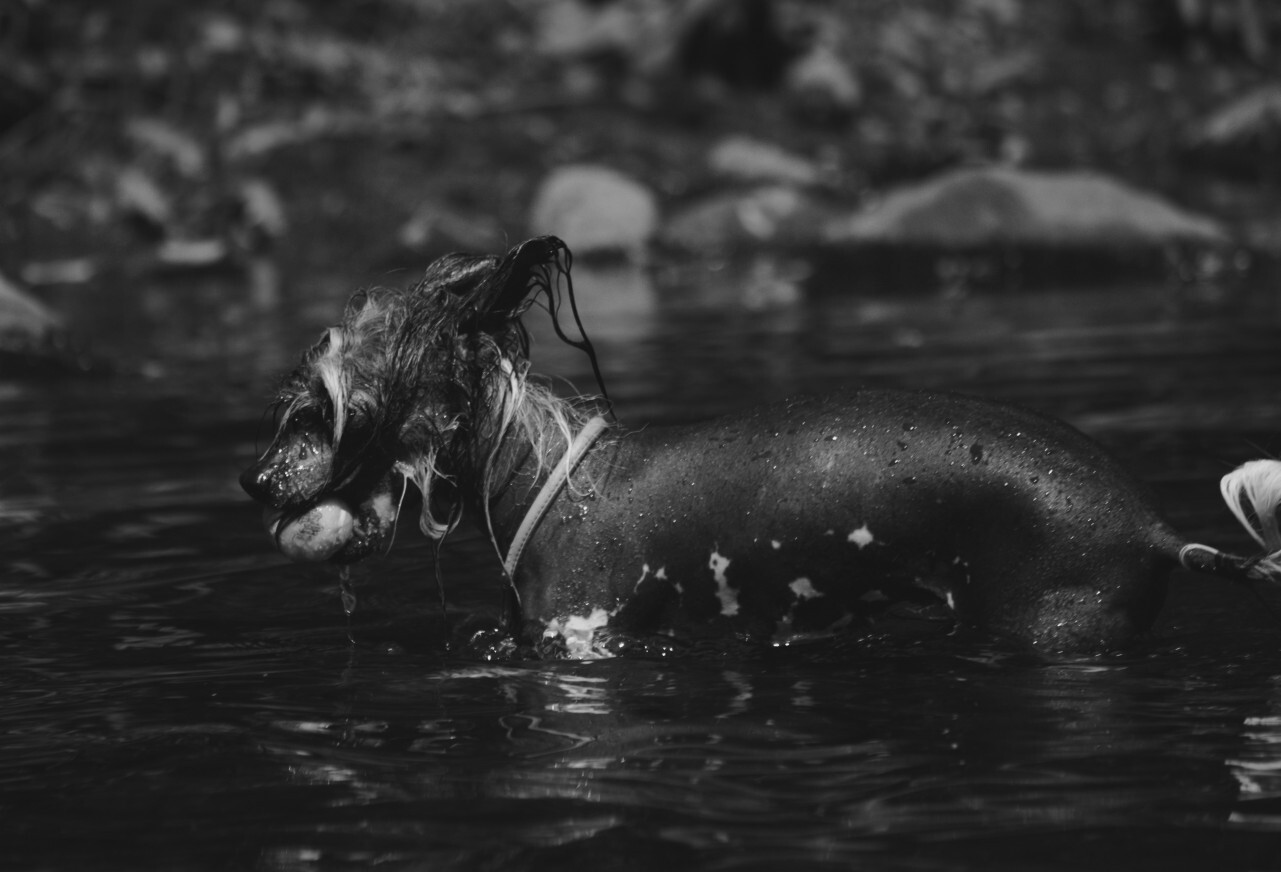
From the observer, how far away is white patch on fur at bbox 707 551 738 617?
5254 millimetres

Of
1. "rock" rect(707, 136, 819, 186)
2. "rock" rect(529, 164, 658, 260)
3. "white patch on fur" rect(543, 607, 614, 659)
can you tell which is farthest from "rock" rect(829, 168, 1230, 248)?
"white patch on fur" rect(543, 607, 614, 659)

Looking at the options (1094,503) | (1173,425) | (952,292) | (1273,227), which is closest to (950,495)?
(1094,503)

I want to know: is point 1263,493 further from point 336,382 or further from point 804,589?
point 336,382

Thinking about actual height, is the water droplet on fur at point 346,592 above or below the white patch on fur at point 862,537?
below

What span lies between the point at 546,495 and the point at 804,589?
911 mm

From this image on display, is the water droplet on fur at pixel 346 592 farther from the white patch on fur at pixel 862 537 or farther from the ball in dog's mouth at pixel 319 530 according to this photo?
the white patch on fur at pixel 862 537

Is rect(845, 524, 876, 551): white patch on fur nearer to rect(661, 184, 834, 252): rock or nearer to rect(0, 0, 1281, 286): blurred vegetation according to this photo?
rect(661, 184, 834, 252): rock

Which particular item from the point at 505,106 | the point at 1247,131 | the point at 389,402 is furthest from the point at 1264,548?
the point at 505,106

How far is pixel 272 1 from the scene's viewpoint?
28.6 meters

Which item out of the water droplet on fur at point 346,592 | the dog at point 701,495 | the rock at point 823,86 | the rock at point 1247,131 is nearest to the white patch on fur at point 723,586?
the dog at point 701,495

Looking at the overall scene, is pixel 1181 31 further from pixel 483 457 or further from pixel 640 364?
pixel 483 457

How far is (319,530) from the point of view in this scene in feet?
17.9

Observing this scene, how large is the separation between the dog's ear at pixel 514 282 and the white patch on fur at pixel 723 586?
1.01 metres

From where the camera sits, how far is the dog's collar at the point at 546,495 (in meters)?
5.46
